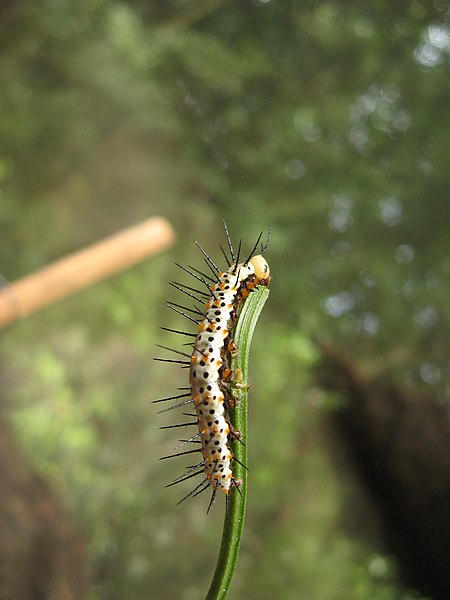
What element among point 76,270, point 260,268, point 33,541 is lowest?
point 260,268

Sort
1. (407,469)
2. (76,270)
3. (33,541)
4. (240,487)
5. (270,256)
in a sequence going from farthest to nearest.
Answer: (407,469) < (270,256) < (76,270) < (33,541) < (240,487)

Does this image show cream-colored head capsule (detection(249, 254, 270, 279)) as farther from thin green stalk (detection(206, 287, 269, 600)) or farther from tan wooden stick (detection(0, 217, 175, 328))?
tan wooden stick (detection(0, 217, 175, 328))

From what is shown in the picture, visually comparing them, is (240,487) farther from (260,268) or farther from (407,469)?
(407,469)

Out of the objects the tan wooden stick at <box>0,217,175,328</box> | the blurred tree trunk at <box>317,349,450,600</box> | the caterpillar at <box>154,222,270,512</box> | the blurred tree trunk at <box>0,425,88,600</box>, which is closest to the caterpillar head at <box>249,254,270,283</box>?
the caterpillar at <box>154,222,270,512</box>

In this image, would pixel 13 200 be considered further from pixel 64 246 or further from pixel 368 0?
pixel 368 0

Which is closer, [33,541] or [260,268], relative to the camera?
[260,268]

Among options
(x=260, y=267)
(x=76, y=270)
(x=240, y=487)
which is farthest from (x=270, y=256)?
(x=240, y=487)

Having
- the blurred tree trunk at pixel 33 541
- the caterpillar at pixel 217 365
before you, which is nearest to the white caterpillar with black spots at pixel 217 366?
the caterpillar at pixel 217 365
